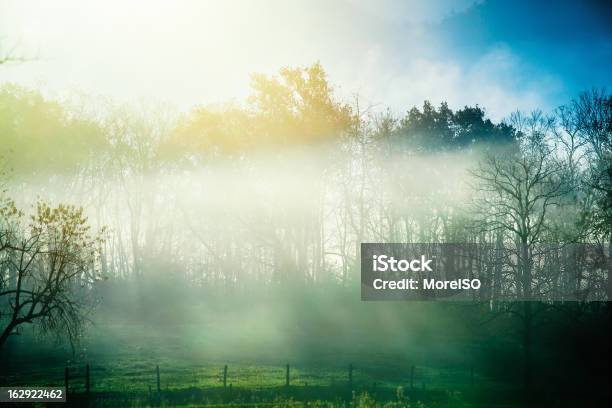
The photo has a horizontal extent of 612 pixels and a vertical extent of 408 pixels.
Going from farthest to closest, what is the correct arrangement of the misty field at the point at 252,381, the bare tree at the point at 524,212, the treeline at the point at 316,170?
A: the treeline at the point at 316,170 → the bare tree at the point at 524,212 → the misty field at the point at 252,381

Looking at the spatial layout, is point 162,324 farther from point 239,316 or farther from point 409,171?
point 409,171

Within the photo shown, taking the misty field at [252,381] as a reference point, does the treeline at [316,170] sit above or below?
above

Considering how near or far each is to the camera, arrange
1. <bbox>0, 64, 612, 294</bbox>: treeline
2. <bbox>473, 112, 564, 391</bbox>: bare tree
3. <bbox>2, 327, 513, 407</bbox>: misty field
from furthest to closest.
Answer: <bbox>0, 64, 612, 294</bbox>: treeline < <bbox>473, 112, 564, 391</bbox>: bare tree < <bbox>2, 327, 513, 407</bbox>: misty field

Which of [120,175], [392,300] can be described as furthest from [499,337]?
[120,175]

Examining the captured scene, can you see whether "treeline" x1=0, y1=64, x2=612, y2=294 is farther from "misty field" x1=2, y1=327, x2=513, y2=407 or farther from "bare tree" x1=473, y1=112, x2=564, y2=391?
"misty field" x1=2, y1=327, x2=513, y2=407

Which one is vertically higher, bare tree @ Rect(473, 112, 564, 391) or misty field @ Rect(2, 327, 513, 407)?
bare tree @ Rect(473, 112, 564, 391)

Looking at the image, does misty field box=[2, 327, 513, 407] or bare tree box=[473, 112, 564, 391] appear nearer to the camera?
misty field box=[2, 327, 513, 407]

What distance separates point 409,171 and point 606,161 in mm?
13019

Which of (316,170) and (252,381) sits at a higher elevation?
(316,170)

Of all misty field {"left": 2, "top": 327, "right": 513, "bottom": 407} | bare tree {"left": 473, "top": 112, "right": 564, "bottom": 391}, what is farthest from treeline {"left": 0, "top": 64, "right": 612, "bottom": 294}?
misty field {"left": 2, "top": 327, "right": 513, "bottom": 407}

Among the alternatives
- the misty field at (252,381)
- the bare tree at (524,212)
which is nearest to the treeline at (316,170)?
the bare tree at (524,212)

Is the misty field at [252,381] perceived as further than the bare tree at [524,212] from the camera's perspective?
No

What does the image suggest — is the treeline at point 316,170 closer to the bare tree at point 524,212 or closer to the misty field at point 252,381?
the bare tree at point 524,212

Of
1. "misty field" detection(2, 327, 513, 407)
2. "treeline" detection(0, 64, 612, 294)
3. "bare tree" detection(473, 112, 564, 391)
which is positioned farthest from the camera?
"treeline" detection(0, 64, 612, 294)
